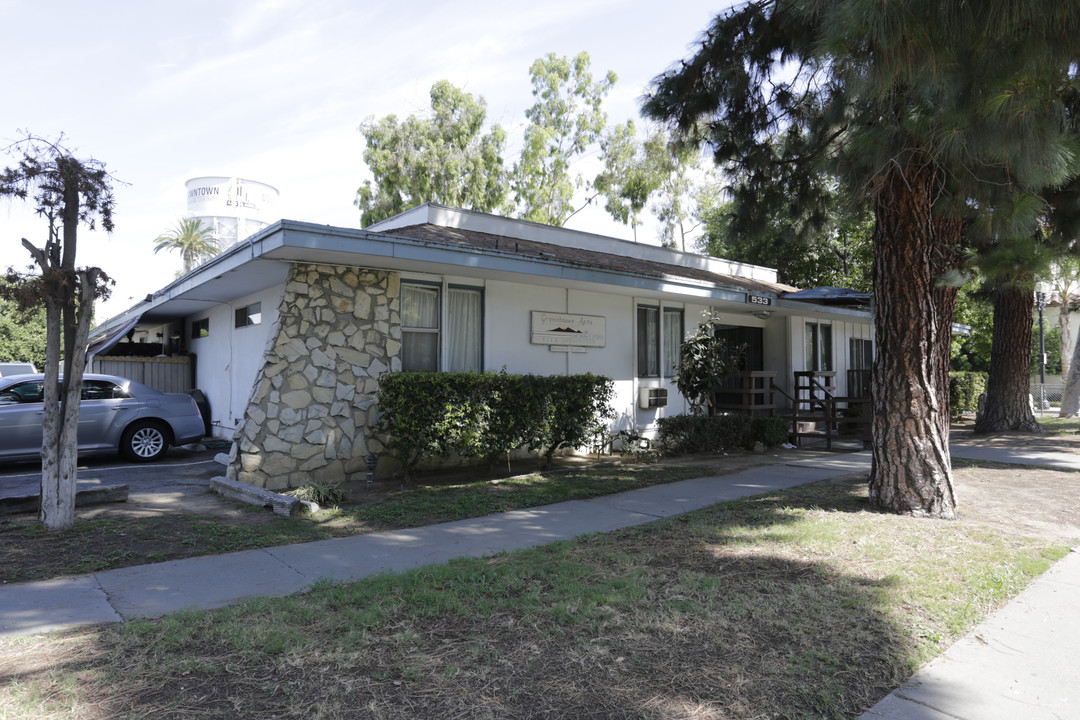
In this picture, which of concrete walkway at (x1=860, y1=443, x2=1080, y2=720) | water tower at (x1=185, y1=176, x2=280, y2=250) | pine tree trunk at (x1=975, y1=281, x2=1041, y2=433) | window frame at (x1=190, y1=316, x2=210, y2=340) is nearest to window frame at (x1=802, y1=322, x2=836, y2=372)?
pine tree trunk at (x1=975, y1=281, x2=1041, y2=433)

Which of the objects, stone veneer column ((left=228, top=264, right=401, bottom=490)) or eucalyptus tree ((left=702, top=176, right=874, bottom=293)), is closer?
stone veneer column ((left=228, top=264, right=401, bottom=490))

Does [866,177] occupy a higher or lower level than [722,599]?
higher

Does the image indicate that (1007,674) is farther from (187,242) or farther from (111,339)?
(187,242)

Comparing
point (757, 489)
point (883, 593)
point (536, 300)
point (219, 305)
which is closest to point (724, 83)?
point (536, 300)

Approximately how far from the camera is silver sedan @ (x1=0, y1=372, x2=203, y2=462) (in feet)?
29.4

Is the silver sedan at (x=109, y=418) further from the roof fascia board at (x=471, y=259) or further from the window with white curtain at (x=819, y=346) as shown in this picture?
the window with white curtain at (x=819, y=346)

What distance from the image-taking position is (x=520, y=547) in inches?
217

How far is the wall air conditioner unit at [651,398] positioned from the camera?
38.8 feet

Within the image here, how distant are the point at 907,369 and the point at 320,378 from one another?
6684 millimetres

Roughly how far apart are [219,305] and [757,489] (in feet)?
31.6

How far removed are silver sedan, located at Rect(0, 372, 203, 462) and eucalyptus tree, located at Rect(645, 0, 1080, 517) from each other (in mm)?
8849

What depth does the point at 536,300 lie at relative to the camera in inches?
411

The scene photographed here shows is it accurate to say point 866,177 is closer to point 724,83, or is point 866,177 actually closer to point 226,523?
point 724,83

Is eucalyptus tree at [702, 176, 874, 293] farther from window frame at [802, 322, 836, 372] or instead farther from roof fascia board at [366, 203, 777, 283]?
window frame at [802, 322, 836, 372]
